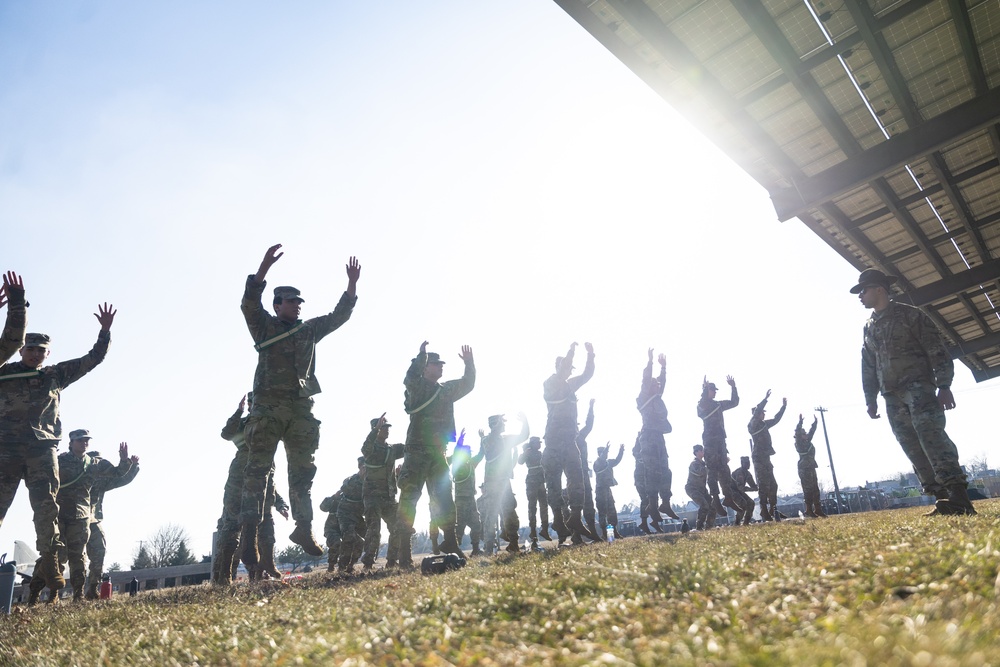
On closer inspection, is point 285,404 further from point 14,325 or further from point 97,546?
point 97,546

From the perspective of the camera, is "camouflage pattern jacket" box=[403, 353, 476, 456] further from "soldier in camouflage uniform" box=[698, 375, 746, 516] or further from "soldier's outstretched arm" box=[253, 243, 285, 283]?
"soldier in camouflage uniform" box=[698, 375, 746, 516]

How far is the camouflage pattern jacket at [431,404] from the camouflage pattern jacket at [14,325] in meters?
3.80

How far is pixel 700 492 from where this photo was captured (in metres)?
13.5

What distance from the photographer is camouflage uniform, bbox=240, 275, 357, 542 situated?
582 cm

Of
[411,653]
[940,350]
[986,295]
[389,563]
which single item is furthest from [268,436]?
[986,295]

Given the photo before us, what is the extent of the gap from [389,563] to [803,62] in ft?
28.4

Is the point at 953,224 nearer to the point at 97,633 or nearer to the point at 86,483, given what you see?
the point at 97,633

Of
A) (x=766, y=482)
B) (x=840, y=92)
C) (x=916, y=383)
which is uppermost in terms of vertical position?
(x=840, y=92)

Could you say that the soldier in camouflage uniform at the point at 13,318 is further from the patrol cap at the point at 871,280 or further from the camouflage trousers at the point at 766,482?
the camouflage trousers at the point at 766,482

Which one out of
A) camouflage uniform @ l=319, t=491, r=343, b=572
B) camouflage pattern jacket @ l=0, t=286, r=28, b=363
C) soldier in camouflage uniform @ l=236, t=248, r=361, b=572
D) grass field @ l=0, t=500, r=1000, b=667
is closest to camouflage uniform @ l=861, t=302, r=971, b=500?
grass field @ l=0, t=500, r=1000, b=667

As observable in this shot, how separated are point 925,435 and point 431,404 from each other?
18.1ft

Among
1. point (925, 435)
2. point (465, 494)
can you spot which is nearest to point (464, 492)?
point (465, 494)

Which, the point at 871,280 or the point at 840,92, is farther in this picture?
the point at 840,92

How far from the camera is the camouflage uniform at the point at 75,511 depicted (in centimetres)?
811
